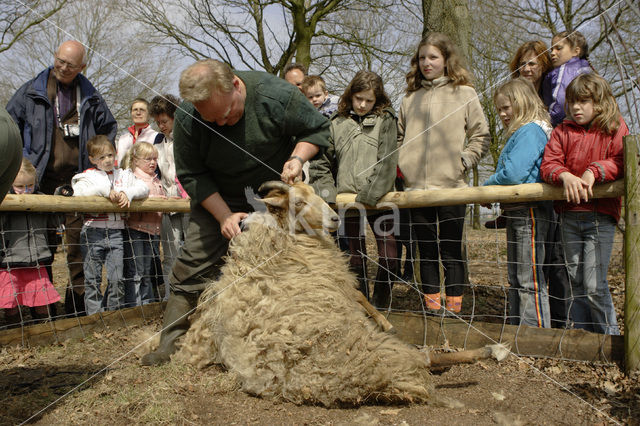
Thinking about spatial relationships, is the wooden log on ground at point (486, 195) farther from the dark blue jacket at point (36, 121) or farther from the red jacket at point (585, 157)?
the dark blue jacket at point (36, 121)

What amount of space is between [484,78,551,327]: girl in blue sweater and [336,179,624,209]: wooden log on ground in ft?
0.88

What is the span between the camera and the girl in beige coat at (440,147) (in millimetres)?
4395

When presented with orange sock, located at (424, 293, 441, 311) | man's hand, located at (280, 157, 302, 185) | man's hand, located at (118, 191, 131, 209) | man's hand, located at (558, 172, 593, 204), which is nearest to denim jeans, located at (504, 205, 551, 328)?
man's hand, located at (558, 172, 593, 204)

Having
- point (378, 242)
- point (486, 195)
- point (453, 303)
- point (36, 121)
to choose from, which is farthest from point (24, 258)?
point (486, 195)

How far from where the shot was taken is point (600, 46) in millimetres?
12680

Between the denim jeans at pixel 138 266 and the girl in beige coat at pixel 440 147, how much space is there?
292 cm

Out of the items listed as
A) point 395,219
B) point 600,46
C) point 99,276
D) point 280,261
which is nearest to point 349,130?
point 395,219

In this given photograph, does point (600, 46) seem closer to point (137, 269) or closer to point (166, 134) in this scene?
point (166, 134)

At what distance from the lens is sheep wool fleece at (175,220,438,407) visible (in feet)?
10.0

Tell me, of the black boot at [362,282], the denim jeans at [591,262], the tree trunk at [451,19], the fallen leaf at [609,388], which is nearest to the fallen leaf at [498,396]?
the fallen leaf at [609,388]

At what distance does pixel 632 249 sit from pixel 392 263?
204cm

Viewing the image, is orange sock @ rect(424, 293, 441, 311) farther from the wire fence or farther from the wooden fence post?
the wooden fence post

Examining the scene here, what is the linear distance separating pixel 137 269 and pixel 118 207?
847 mm

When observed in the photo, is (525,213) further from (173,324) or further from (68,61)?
(68,61)
